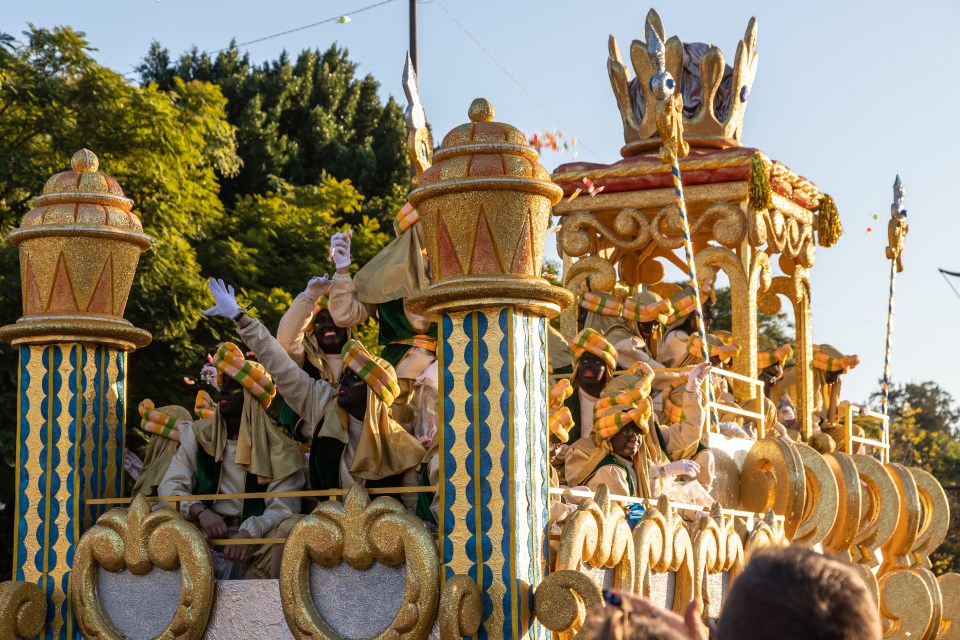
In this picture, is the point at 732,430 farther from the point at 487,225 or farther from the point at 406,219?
the point at 487,225

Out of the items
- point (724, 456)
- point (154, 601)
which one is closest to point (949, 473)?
point (724, 456)

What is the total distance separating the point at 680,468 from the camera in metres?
8.99

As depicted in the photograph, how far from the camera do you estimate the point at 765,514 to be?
960 cm

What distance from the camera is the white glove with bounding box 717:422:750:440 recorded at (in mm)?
10984

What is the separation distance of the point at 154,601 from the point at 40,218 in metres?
2.02

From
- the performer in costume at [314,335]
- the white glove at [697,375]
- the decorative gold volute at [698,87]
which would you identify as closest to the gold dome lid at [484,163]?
the performer in costume at [314,335]

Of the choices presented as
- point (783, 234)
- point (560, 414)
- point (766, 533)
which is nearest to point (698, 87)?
point (783, 234)

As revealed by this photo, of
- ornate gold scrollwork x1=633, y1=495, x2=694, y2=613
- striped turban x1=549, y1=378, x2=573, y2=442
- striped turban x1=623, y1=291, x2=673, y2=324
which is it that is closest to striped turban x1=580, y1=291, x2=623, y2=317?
striped turban x1=623, y1=291, x2=673, y2=324

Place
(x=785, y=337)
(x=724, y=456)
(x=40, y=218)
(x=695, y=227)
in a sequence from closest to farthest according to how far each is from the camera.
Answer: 1. (x=40, y=218)
2. (x=724, y=456)
3. (x=695, y=227)
4. (x=785, y=337)

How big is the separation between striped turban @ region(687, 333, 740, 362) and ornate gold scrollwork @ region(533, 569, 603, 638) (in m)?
4.80

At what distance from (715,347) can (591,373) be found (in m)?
2.88

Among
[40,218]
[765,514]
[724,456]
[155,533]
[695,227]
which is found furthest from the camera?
[695,227]

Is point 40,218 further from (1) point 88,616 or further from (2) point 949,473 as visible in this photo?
A: (2) point 949,473

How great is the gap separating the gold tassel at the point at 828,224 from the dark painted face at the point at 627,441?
661 cm
